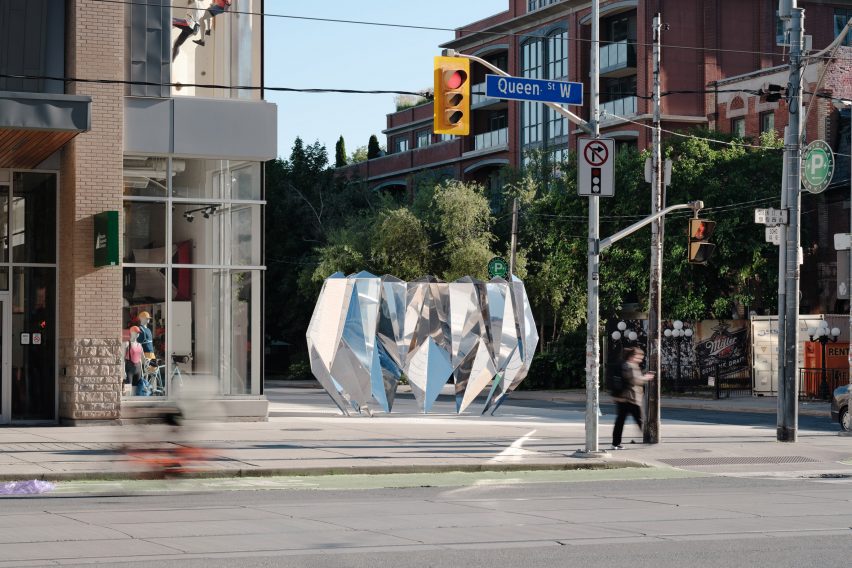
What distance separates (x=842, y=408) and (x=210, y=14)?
55.3 feet

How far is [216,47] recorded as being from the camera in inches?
1032

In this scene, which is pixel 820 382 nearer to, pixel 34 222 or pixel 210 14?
pixel 210 14

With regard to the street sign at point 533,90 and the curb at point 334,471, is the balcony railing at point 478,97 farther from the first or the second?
the curb at point 334,471

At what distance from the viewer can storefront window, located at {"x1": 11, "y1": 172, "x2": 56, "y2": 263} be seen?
2508 cm

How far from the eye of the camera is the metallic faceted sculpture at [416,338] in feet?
85.9

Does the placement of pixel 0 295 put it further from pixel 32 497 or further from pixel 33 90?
pixel 32 497

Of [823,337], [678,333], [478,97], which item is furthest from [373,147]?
[823,337]

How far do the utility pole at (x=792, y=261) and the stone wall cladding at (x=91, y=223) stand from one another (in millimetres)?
13546

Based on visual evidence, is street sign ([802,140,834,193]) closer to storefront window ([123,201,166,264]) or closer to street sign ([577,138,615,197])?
street sign ([577,138,615,197])

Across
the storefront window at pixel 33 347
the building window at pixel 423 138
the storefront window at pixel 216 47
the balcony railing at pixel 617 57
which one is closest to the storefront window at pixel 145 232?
the storefront window at pixel 33 347

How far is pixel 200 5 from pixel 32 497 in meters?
14.3

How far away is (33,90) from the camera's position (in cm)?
2448

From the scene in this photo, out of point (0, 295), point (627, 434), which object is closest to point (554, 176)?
point (627, 434)

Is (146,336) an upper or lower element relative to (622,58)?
lower
